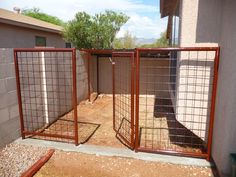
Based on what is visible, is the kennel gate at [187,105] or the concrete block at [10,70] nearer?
the kennel gate at [187,105]

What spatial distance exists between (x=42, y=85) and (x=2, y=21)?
17.2 feet

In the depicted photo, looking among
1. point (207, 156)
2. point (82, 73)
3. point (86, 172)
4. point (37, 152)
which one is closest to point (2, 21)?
point (82, 73)

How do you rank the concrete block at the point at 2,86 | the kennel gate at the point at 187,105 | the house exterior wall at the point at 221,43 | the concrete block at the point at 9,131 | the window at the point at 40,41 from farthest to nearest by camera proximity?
1. the window at the point at 40,41
2. the concrete block at the point at 9,131
3. the concrete block at the point at 2,86
4. the kennel gate at the point at 187,105
5. the house exterior wall at the point at 221,43

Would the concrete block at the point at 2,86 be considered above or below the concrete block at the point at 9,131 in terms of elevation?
above

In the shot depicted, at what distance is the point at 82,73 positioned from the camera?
24.0 feet

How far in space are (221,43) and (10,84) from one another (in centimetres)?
Answer: 352

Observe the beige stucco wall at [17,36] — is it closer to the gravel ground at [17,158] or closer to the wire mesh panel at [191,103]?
the gravel ground at [17,158]

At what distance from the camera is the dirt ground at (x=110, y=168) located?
3178mm

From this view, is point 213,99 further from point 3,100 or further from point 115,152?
point 3,100

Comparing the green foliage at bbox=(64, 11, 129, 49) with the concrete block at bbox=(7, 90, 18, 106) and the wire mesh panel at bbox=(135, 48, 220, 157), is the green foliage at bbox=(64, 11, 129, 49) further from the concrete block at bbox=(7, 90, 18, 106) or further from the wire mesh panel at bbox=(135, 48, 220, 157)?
the wire mesh panel at bbox=(135, 48, 220, 157)

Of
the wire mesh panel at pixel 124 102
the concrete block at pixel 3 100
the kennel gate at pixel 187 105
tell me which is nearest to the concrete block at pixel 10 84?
the concrete block at pixel 3 100

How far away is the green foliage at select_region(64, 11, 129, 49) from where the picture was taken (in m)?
11.2

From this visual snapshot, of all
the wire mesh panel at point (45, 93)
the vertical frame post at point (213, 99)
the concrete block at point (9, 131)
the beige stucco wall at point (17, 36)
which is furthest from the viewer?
the beige stucco wall at point (17, 36)

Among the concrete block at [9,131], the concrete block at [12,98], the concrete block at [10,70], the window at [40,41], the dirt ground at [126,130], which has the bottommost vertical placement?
the dirt ground at [126,130]
